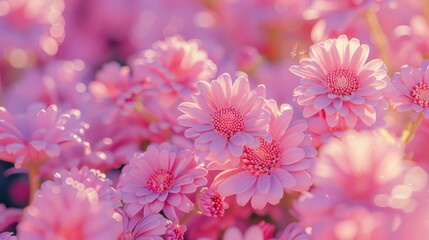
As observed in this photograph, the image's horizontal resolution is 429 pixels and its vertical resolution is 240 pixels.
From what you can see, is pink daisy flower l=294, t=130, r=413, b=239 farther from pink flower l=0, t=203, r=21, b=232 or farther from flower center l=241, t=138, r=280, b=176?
pink flower l=0, t=203, r=21, b=232

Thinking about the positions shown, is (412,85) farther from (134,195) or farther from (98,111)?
(98,111)

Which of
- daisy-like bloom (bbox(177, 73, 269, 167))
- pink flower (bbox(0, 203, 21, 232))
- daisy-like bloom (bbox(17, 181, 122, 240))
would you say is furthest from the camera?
pink flower (bbox(0, 203, 21, 232))

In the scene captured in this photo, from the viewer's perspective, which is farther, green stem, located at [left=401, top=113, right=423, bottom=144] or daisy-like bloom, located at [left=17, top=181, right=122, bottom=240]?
green stem, located at [left=401, top=113, right=423, bottom=144]

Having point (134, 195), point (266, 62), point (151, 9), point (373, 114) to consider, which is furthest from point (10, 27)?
point (373, 114)

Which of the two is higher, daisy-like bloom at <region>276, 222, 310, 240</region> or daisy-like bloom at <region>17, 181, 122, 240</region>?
daisy-like bloom at <region>17, 181, 122, 240</region>

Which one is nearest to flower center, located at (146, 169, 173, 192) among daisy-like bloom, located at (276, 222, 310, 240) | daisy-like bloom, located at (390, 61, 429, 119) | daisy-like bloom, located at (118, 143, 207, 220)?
daisy-like bloom, located at (118, 143, 207, 220)

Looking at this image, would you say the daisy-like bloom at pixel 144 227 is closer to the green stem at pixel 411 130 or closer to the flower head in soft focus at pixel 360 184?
the flower head in soft focus at pixel 360 184
